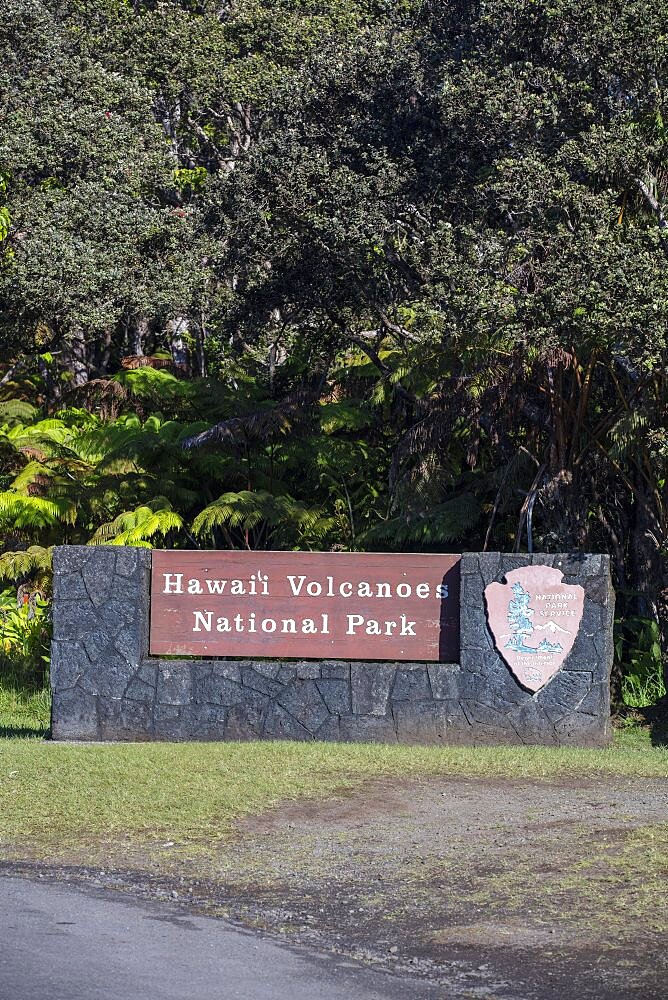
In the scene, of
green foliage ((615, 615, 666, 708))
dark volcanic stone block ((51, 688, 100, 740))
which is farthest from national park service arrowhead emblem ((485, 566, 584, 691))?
dark volcanic stone block ((51, 688, 100, 740))

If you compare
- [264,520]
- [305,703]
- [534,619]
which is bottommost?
[305,703]

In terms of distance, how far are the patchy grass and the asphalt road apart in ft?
5.23

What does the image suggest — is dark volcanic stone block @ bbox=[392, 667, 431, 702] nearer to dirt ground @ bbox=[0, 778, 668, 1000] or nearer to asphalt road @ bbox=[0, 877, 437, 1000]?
dirt ground @ bbox=[0, 778, 668, 1000]

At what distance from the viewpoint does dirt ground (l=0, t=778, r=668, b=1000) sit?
5.64 metres

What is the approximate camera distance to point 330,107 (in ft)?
50.3

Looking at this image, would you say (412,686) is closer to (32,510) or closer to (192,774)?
(192,774)

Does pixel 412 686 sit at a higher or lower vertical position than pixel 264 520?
lower

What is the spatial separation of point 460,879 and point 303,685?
14.1 ft

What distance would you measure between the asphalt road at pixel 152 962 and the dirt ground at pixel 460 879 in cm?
22

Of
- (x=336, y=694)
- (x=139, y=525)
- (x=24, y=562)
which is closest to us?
(x=336, y=694)

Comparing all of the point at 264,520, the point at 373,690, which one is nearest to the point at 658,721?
the point at 373,690

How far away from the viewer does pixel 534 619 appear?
10969mm

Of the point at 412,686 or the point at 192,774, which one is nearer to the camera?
the point at 192,774

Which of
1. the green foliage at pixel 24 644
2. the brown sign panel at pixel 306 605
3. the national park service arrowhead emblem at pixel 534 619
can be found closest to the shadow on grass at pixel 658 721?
the national park service arrowhead emblem at pixel 534 619
